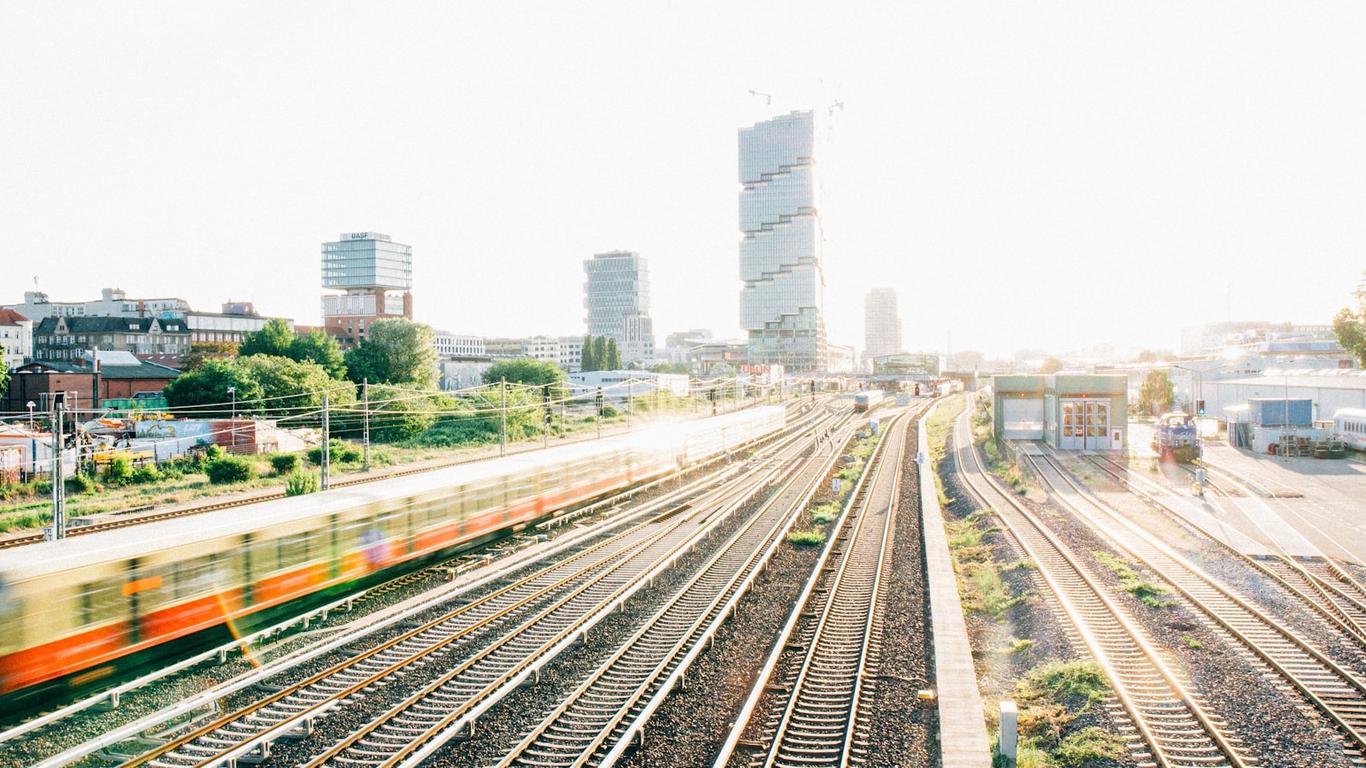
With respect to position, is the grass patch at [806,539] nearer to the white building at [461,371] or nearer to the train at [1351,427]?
the train at [1351,427]

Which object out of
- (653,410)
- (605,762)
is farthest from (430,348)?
(605,762)

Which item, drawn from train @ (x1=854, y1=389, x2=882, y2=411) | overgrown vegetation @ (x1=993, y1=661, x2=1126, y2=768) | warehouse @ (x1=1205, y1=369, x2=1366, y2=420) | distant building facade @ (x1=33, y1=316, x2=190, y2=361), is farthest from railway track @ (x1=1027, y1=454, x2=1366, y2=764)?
distant building facade @ (x1=33, y1=316, x2=190, y2=361)

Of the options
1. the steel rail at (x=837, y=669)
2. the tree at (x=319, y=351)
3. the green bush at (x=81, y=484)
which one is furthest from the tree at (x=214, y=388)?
the steel rail at (x=837, y=669)

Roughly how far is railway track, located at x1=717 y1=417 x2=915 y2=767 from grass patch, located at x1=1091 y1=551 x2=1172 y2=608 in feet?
15.8

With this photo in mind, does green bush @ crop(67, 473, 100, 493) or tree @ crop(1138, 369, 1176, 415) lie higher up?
tree @ crop(1138, 369, 1176, 415)

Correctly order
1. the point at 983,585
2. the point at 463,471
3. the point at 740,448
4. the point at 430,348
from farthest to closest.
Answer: the point at 430,348, the point at 740,448, the point at 463,471, the point at 983,585

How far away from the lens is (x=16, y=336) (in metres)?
104

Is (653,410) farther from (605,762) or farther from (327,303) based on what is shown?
(327,303)

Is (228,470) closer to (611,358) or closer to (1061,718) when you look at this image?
(1061,718)

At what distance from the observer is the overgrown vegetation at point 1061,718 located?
32.6 feet

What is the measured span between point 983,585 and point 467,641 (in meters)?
11.0

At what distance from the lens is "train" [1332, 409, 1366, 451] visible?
39812 mm

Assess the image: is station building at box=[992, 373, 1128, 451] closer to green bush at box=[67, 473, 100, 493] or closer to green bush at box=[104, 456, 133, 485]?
green bush at box=[104, 456, 133, 485]

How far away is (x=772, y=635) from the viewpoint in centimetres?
1441
